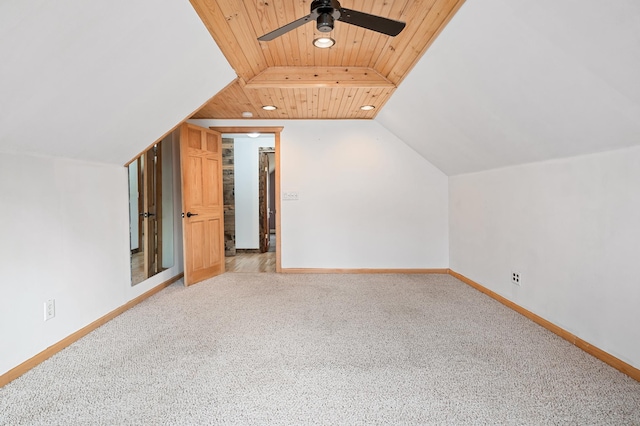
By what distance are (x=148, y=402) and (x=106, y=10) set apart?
1903 mm

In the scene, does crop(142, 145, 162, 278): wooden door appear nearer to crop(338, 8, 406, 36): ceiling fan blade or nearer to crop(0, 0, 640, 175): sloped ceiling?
crop(0, 0, 640, 175): sloped ceiling

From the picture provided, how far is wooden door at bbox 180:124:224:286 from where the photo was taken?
401cm

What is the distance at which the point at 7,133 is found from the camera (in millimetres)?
1859

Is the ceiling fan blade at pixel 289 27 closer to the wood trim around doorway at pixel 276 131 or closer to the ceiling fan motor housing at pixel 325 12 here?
the ceiling fan motor housing at pixel 325 12

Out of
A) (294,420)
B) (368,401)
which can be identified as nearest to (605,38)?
(368,401)

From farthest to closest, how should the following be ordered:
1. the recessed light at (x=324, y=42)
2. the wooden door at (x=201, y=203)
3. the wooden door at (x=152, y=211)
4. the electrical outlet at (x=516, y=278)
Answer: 1. the wooden door at (x=201, y=203)
2. the wooden door at (x=152, y=211)
3. the electrical outlet at (x=516, y=278)
4. the recessed light at (x=324, y=42)

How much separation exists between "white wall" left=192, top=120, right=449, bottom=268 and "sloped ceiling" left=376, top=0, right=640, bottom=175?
4.69ft

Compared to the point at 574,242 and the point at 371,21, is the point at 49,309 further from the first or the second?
the point at 574,242

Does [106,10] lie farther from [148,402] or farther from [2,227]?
[148,402]

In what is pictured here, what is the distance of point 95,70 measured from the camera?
1.90m

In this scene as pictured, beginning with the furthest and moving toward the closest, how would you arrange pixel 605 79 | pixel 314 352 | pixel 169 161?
pixel 169 161
pixel 314 352
pixel 605 79

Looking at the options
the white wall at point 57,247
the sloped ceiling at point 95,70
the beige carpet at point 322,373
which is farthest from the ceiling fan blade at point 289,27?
A: the beige carpet at point 322,373

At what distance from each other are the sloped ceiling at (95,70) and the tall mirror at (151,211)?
2.46 feet

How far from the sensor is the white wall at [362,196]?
4723 millimetres
